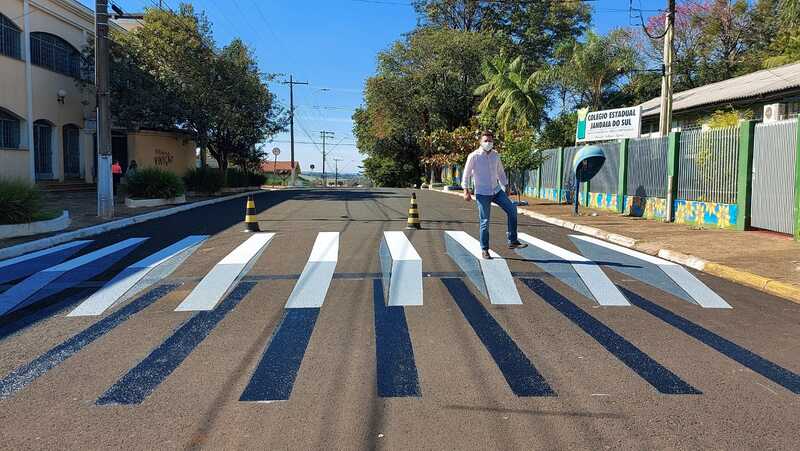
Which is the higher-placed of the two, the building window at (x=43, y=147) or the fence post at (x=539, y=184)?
the building window at (x=43, y=147)

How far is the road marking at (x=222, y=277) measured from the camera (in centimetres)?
704

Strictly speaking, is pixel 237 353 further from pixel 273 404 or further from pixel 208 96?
pixel 208 96

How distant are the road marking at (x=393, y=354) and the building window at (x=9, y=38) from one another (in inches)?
828

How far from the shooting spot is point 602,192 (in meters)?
19.6

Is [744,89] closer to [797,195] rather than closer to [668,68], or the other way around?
[668,68]

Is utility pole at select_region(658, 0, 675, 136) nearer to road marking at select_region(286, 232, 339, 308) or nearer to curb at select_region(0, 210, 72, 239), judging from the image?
road marking at select_region(286, 232, 339, 308)

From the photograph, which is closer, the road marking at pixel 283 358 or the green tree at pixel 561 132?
the road marking at pixel 283 358

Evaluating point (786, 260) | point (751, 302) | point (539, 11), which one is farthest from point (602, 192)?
point (539, 11)

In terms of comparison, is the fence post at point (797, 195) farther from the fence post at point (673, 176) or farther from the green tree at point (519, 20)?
the green tree at point (519, 20)

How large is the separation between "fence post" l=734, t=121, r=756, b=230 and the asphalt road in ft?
19.1

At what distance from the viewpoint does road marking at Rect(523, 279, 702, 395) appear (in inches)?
181

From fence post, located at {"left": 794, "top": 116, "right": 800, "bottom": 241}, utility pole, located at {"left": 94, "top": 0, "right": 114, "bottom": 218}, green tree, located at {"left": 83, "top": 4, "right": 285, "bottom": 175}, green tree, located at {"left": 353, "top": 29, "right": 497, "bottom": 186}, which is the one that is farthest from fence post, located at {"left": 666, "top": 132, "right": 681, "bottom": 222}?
green tree, located at {"left": 353, "top": 29, "right": 497, "bottom": 186}

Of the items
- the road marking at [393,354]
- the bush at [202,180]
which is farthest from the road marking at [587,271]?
the bush at [202,180]

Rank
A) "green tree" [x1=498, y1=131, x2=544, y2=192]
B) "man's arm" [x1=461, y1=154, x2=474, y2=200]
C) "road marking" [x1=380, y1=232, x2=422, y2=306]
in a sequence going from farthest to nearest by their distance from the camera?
"green tree" [x1=498, y1=131, x2=544, y2=192], "man's arm" [x1=461, y1=154, x2=474, y2=200], "road marking" [x1=380, y1=232, x2=422, y2=306]
